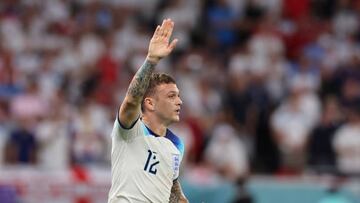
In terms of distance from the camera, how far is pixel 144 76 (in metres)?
8.51

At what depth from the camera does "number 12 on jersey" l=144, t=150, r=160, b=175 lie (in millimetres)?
8695

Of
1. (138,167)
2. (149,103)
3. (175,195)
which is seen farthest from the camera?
(175,195)

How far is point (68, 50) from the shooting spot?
773 inches

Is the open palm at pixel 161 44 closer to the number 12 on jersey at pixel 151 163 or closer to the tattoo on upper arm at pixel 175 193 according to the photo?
the number 12 on jersey at pixel 151 163

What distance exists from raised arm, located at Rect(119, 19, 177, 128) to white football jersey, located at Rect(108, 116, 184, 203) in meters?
0.14

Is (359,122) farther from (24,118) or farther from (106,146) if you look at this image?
(24,118)

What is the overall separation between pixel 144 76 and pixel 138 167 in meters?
0.69

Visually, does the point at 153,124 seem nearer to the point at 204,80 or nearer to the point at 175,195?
the point at 175,195

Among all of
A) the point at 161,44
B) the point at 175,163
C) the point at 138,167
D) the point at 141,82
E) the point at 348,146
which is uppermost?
the point at 348,146

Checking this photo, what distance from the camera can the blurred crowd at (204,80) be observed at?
56.9 ft

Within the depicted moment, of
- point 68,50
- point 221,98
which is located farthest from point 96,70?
point 221,98

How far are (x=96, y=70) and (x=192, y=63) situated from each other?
1704 millimetres

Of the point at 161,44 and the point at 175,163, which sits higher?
the point at 161,44

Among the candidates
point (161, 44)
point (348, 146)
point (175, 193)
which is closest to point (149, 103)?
point (161, 44)
